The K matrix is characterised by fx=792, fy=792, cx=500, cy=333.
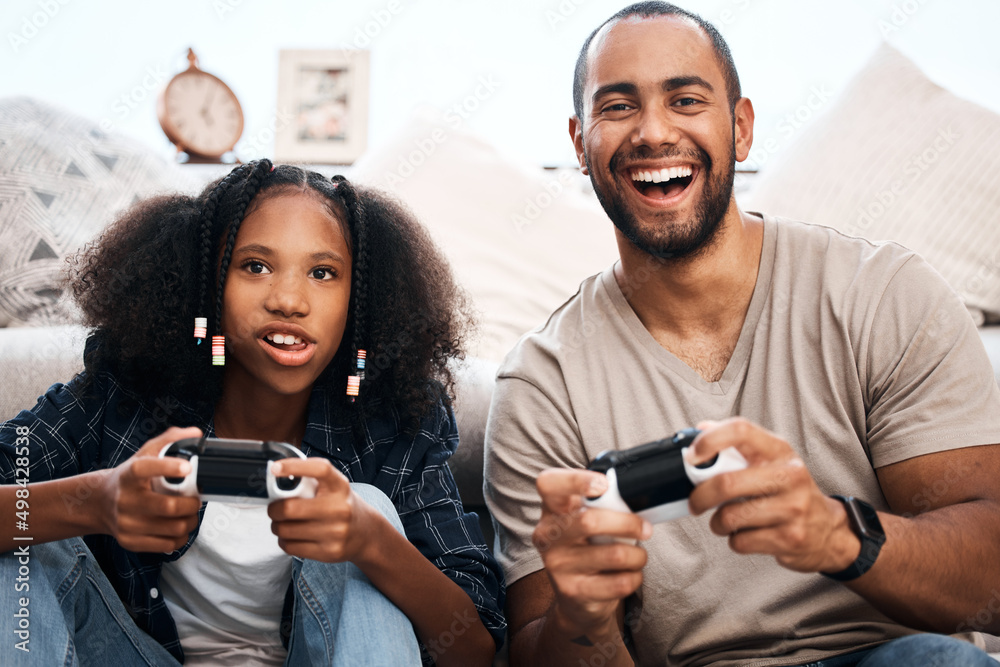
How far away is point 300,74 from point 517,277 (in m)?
1.13

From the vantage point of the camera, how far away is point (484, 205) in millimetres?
1802

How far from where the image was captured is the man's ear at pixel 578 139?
3.91 feet

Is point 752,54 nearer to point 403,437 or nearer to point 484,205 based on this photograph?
point 484,205

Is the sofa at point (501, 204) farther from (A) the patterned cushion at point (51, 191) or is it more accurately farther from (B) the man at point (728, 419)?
(B) the man at point (728, 419)

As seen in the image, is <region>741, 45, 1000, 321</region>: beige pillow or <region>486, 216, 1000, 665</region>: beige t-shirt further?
<region>741, 45, 1000, 321</region>: beige pillow

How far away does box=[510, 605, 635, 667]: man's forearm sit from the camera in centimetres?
81

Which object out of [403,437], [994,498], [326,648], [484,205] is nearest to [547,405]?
[403,437]

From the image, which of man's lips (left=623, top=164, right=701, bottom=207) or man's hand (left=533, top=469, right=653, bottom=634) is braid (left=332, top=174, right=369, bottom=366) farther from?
man's hand (left=533, top=469, right=653, bottom=634)

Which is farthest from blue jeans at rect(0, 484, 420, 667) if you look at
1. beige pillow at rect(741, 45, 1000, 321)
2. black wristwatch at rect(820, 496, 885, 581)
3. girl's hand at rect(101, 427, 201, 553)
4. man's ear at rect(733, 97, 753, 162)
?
beige pillow at rect(741, 45, 1000, 321)

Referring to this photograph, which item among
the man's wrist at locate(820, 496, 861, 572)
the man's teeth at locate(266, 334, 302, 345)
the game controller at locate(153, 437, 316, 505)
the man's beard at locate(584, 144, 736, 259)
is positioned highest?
the man's beard at locate(584, 144, 736, 259)

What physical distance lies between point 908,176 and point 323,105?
1608 millimetres

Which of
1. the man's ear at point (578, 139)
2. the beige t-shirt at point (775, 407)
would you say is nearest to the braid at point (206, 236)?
the beige t-shirt at point (775, 407)

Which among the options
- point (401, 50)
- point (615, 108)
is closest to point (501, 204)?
point (615, 108)

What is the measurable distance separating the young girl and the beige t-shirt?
0.15 meters
